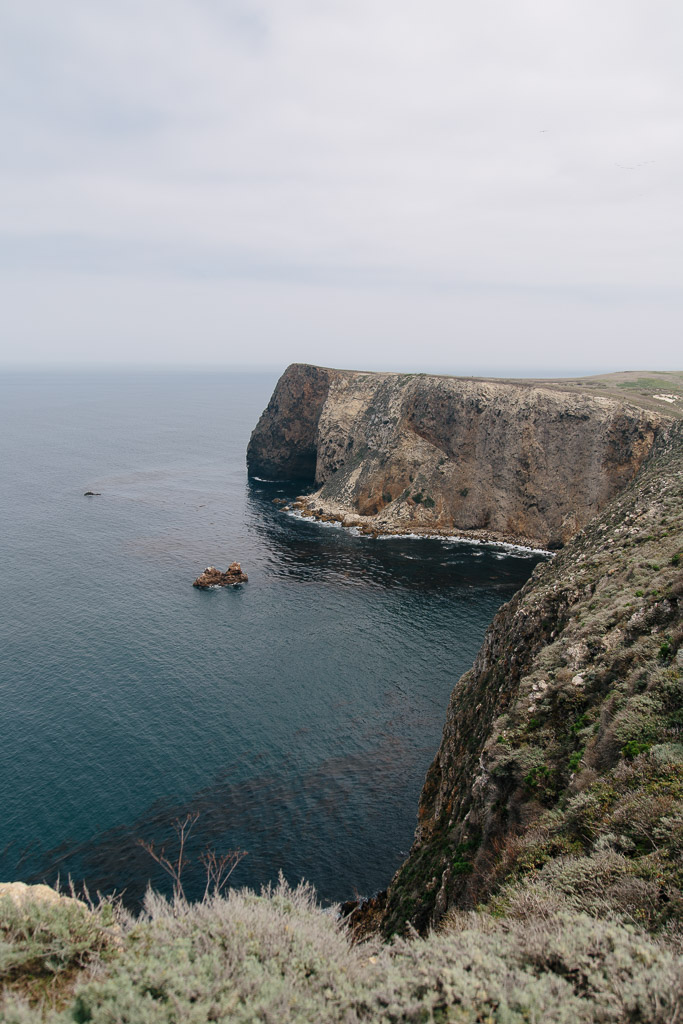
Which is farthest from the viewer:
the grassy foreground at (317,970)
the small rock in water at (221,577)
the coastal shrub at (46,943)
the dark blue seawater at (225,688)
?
the small rock in water at (221,577)

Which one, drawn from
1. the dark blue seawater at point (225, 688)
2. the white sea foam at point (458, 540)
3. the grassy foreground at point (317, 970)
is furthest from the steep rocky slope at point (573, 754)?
the white sea foam at point (458, 540)

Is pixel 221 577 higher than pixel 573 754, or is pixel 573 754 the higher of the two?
pixel 573 754

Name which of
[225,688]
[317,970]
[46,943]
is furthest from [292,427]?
[317,970]

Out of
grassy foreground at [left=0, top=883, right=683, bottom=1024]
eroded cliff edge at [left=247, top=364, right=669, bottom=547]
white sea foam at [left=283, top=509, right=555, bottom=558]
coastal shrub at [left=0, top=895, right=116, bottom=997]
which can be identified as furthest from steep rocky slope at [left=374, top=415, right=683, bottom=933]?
eroded cliff edge at [left=247, top=364, right=669, bottom=547]

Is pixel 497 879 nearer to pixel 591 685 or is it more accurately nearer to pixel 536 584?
pixel 591 685

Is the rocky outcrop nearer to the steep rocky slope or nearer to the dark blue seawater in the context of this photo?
the dark blue seawater

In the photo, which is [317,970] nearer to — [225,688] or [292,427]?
[225,688]

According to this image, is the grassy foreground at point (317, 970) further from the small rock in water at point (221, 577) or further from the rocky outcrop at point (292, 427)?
the rocky outcrop at point (292, 427)
